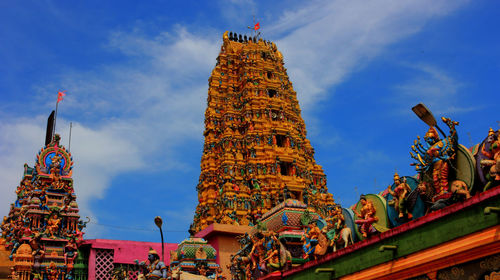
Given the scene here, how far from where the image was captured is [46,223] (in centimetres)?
3578

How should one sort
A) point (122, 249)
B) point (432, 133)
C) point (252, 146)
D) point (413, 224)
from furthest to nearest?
1. point (252, 146)
2. point (122, 249)
3. point (432, 133)
4. point (413, 224)

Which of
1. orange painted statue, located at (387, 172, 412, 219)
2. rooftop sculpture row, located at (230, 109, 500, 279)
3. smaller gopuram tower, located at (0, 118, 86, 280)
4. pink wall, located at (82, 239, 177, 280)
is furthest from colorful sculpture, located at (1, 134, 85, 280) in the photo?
orange painted statue, located at (387, 172, 412, 219)

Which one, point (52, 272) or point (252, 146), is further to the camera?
point (252, 146)

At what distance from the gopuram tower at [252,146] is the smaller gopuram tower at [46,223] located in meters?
13.1

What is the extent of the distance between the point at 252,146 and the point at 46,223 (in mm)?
21296

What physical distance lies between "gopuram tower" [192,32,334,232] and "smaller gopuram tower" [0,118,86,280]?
13.1 meters

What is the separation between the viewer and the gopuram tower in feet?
157

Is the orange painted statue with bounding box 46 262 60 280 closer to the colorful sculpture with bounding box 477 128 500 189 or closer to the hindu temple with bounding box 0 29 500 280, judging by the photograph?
the hindu temple with bounding box 0 29 500 280

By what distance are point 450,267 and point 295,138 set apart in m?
40.1

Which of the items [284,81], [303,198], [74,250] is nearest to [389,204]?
[74,250]

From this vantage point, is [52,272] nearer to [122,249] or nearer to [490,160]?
[122,249]

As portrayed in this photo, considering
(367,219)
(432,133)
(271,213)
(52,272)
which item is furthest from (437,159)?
(52,272)

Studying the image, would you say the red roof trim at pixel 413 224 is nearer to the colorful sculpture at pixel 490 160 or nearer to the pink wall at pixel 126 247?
the colorful sculpture at pixel 490 160

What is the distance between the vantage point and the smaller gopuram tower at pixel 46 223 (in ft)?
111
